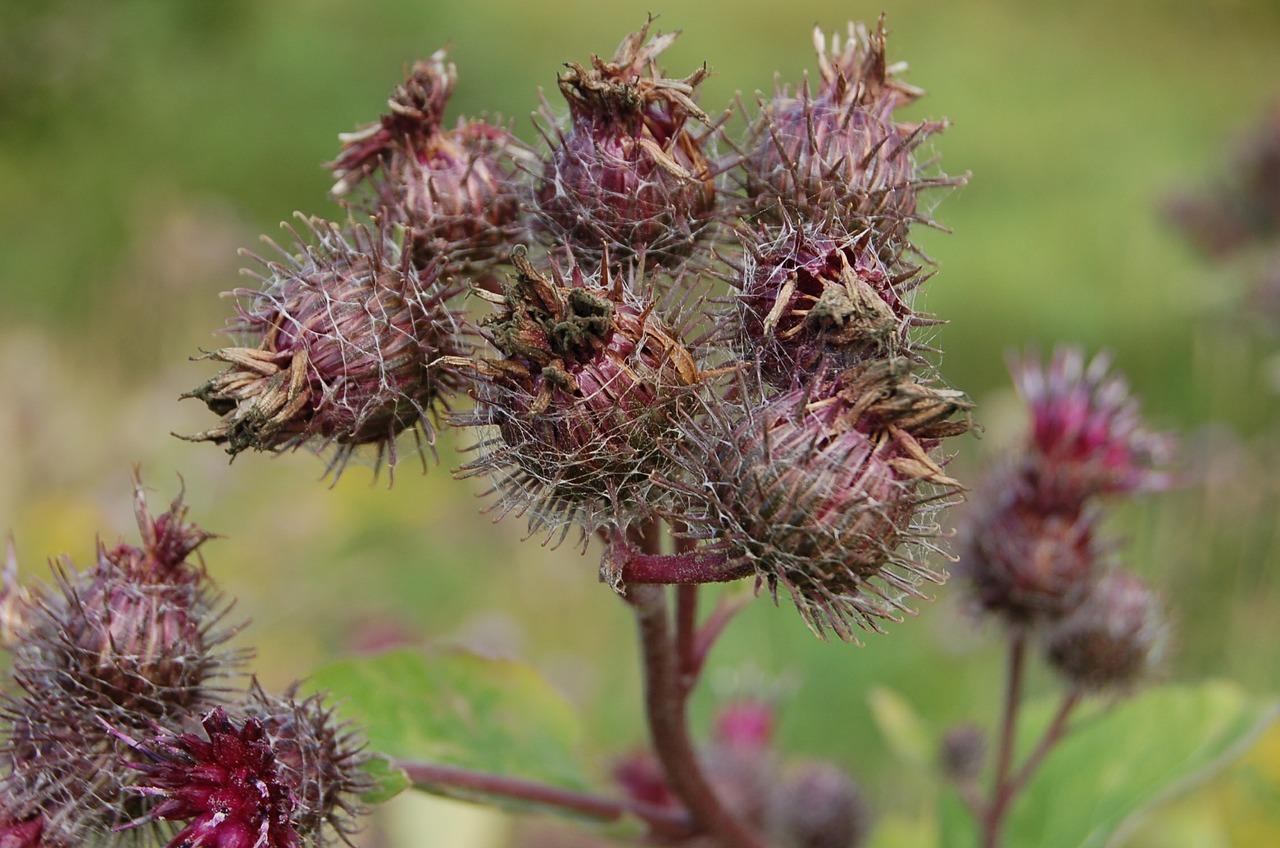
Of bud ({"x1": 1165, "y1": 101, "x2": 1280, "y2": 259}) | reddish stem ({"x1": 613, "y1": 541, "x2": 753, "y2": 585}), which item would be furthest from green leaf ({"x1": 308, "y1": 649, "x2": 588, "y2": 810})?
bud ({"x1": 1165, "y1": 101, "x2": 1280, "y2": 259})

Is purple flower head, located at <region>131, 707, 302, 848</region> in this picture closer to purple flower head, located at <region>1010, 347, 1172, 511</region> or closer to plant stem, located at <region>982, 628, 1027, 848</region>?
plant stem, located at <region>982, 628, 1027, 848</region>

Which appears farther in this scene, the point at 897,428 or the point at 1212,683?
the point at 1212,683

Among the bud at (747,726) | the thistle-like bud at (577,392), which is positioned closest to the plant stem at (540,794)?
the thistle-like bud at (577,392)

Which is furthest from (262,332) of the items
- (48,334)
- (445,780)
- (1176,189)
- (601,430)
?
(48,334)

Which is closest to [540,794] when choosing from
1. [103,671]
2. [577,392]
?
[103,671]

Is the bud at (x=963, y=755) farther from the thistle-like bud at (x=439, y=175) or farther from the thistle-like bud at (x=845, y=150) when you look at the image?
the thistle-like bud at (x=439, y=175)

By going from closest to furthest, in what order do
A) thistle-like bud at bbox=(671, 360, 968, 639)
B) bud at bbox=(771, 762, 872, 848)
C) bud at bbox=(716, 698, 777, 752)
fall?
thistle-like bud at bbox=(671, 360, 968, 639), bud at bbox=(771, 762, 872, 848), bud at bbox=(716, 698, 777, 752)

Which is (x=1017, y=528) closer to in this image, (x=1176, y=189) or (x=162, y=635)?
(x=162, y=635)
